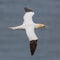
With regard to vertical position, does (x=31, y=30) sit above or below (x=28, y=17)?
above

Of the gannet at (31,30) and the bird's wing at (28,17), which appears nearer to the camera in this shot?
the gannet at (31,30)

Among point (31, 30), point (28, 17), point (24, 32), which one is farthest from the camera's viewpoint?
point (24, 32)

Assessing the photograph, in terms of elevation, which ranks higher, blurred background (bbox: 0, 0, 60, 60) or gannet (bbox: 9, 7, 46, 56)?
gannet (bbox: 9, 7, 46, 56)

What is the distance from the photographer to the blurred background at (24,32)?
2211 centimetres

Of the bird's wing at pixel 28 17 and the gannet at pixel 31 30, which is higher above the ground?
the gannet at pixel 31 30

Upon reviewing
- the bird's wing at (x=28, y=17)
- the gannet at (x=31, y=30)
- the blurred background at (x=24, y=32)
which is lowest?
the blurred background at (x=24, y=32)

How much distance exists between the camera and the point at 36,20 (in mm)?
24719

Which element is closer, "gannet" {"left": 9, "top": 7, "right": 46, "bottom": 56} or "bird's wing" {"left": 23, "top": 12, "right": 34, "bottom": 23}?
"gannet" {"left": 9, "top": 7, "right": 46, "bottom": 56}

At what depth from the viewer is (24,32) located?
24562 mm

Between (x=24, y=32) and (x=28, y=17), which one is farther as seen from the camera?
(x=24, y=32)

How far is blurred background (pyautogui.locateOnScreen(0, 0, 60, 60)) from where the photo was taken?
2211 cm

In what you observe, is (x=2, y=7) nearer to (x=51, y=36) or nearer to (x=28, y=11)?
(x=51, y=36)

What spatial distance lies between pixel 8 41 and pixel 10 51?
1179 mm

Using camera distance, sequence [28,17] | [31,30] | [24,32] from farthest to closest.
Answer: [24,32], [28,17], [31,30]
